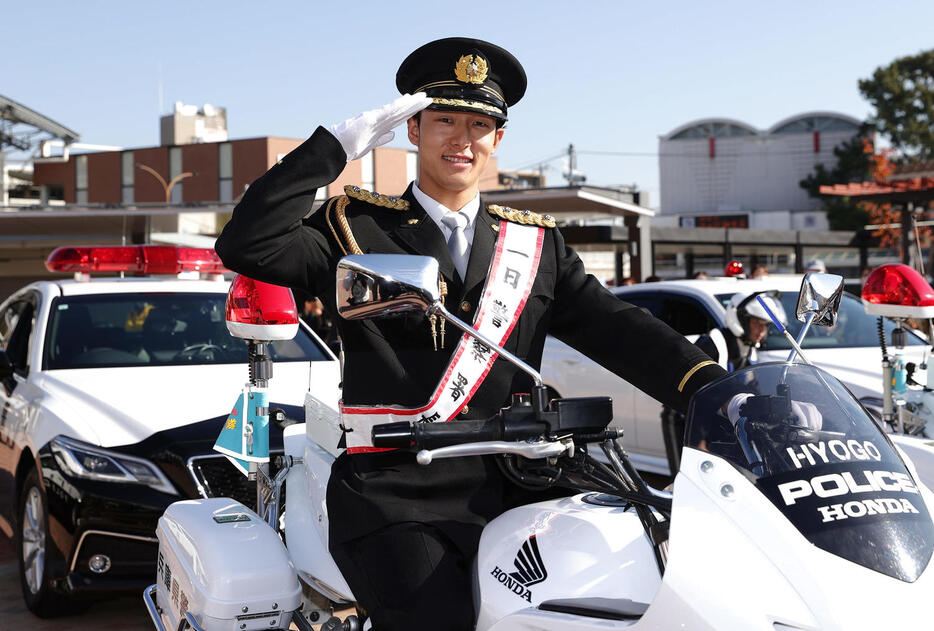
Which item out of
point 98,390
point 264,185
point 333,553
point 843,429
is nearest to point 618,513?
point 843,429

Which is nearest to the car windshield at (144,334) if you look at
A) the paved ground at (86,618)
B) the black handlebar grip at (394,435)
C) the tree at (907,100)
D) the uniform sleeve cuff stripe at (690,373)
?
the paved ground at (86,618)

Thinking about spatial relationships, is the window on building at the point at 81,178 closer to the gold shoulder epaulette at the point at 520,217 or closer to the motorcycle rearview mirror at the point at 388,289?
the gold shoulder epaulette at the point at 520,217

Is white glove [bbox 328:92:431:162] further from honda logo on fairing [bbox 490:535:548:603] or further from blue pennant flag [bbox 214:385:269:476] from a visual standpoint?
blue pennant flag [bbox 214:385:269:476]

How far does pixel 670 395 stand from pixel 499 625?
0.73 metres

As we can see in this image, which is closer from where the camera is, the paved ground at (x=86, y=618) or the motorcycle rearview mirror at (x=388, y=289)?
the motorcycle rearview mirror at (x=388, y=289)

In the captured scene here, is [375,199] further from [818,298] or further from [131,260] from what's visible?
[131,260]

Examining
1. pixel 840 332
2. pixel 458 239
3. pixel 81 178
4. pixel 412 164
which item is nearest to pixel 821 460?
pixel 458 239

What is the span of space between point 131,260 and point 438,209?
4136mm

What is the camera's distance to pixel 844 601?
1.57 meters

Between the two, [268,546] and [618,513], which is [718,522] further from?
[268,546]

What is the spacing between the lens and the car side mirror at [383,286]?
6.18 ft

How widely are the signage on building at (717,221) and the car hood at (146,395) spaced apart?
165 feet

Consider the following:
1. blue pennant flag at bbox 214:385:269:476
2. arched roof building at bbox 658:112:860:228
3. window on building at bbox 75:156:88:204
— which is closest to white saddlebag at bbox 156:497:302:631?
blue pennant flag at bbox 214:385:269:476

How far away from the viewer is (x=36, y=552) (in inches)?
192
